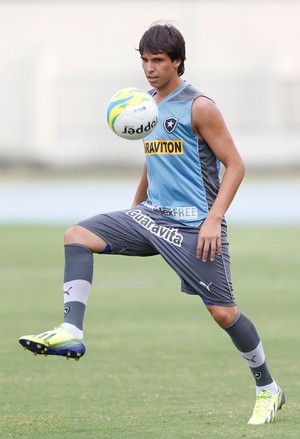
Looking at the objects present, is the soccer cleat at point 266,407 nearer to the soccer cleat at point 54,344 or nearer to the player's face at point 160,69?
the soccer cleat at point 54,344

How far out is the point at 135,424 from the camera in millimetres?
6996

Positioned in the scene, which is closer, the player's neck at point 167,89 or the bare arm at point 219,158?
the bare arm at point 219,158

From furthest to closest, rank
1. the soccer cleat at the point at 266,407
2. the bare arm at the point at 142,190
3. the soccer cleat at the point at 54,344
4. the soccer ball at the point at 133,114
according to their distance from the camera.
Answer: the bare arm at the point at 142,190 < the soccer cleat at the point at 266,407 < the soccer ball at the point at 133,114 < the soccer cleat at the point at 54,344

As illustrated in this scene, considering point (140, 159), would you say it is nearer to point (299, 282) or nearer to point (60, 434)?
point (299, 282)

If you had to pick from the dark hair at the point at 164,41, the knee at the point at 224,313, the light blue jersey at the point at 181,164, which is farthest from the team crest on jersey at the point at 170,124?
the knee at the point at 224,313

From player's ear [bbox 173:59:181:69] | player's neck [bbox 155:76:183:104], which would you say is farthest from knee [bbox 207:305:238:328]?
player's ear [bbox 173:59:181:69]

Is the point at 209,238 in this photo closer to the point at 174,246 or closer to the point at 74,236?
the point at 174,246

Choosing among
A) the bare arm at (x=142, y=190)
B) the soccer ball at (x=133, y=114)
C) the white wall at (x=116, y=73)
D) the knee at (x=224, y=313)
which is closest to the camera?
the soccer ball at (x=133, y=114)

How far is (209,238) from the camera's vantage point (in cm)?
682

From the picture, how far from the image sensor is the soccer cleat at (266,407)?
278 inches

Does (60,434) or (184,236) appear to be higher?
(184,236)

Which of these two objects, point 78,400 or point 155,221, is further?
point 78,400

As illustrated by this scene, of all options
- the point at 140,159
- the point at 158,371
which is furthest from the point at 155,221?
the point at 140,159

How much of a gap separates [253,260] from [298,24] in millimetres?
28866
